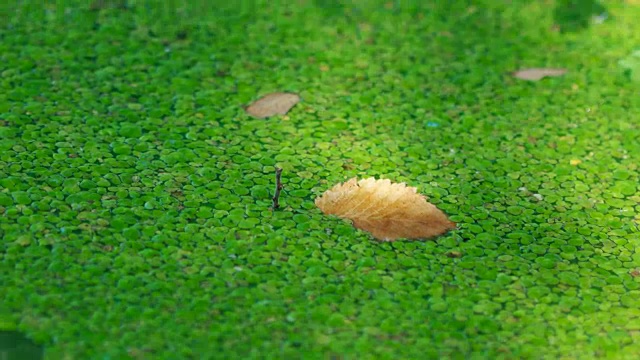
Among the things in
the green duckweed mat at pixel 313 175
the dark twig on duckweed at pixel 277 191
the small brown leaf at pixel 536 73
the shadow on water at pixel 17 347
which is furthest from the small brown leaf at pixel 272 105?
the shadow on water at pixel 17 347

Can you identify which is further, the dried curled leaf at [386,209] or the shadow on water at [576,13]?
the shadow on water at [576,13]

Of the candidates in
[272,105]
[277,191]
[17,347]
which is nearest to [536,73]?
[272,105]

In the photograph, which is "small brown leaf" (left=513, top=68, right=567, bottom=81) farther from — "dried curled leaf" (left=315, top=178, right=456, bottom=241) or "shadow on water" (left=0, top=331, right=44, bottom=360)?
"shadow on water" (left=0, top=331, right=44, bottom=360)

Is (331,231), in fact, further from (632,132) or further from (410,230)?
(632,132)

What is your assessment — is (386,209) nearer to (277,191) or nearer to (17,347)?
(277,191)

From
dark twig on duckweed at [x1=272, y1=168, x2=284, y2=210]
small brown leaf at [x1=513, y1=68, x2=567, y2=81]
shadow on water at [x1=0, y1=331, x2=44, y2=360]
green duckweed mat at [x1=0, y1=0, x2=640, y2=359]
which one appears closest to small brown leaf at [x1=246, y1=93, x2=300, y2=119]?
green duckweed mat at [x1=0, y1=0, x2=640, y2=359]

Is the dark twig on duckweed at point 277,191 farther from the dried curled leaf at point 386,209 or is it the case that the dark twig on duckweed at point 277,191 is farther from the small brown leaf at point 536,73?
the small brown leaf at point 536,73

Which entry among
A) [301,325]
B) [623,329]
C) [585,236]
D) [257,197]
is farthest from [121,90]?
[623,329]
